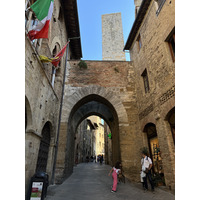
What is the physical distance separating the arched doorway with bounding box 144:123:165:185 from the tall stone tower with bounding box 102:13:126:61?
13.0m

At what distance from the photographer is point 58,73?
24.8 feet

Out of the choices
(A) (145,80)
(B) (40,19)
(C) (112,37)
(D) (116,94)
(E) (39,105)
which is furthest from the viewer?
(C) (112,37)

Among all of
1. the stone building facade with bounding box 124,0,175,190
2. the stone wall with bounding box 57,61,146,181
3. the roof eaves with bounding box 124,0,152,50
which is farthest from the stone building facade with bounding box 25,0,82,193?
the stone building facade with bounding box 124,0,175,190

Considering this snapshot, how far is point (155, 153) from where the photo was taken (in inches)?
240

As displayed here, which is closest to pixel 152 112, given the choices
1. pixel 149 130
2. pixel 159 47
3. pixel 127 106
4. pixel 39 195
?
pixel 149 130

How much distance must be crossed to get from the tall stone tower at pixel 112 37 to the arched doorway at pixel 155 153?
13.0 meters

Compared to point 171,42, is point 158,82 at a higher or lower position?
lower

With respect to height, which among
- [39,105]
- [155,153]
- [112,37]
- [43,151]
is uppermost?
[112,37]

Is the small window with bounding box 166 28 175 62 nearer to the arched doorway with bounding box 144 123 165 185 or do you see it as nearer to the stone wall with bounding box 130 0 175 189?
the stone wall with bounding box 130 0 175 189

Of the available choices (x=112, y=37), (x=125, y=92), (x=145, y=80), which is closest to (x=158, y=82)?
(x=145, y=80)

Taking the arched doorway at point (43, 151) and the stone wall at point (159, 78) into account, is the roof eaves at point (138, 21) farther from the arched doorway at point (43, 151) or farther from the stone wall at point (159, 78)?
the arched doorway at point (43, 151)

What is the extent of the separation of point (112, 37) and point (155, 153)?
17.0m

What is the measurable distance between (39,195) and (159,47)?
20.9 ft

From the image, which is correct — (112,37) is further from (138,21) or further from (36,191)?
(36,191)
